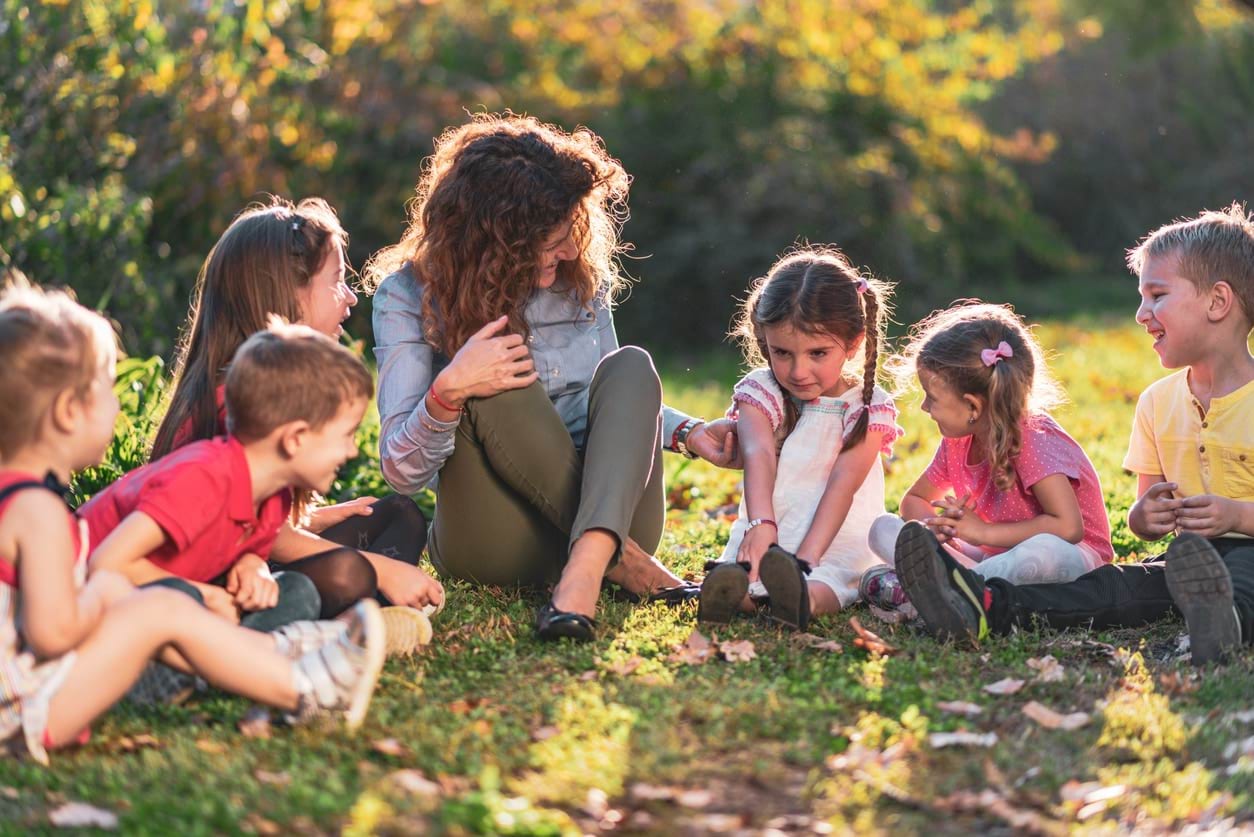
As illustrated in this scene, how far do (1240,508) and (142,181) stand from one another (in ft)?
23.0

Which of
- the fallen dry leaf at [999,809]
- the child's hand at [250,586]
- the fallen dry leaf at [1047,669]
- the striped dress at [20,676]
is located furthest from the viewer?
the fallen dry leaf at [1047,669]

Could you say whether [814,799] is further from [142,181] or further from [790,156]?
[790,156]

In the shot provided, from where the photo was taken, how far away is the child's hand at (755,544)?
14.2 ft

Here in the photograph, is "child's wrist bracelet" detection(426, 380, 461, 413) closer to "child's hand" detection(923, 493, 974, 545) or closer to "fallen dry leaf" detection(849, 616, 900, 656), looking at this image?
"fallen dry leaf" detection(849, 616, 900, 656)

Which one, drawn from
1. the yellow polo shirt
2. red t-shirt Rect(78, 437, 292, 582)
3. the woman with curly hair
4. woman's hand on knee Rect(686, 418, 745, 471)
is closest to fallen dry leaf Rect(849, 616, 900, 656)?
the woman with curly hair

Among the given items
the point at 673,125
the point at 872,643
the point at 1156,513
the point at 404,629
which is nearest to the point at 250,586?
the point at 404,629

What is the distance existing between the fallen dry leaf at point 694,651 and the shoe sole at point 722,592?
123 mm

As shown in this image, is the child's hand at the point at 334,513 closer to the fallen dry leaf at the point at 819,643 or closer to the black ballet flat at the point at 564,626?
the black ballet flat at the point at 564,626

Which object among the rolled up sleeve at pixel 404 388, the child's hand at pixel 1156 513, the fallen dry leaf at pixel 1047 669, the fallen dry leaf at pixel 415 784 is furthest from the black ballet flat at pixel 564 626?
the child's hand at pixel 1156 513

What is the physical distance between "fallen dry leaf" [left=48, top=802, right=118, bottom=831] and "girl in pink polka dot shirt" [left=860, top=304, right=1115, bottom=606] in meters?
2.43

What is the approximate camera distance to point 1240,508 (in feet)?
13.6

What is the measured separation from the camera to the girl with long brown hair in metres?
3.71

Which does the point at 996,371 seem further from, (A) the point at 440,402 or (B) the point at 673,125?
(B) the point at 673,125

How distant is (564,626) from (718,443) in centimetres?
98
